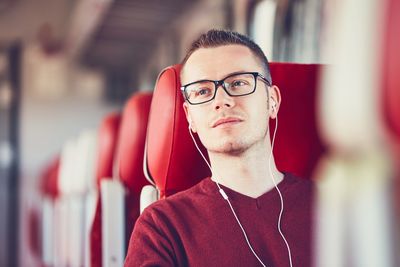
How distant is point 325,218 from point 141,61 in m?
5.60

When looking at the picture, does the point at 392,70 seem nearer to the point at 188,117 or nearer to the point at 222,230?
the point at 222,230

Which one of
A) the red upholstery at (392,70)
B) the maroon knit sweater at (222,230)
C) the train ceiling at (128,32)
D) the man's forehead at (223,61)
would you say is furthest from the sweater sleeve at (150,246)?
the train ceiling at (128,32)

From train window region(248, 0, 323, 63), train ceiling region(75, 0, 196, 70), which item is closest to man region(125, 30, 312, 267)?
train window region(248, 0, 323, 63)

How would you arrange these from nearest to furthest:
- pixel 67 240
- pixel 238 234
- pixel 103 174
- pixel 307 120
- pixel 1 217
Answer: pixel 238 234 → pixel 307 120 → pixel 103 174 → pixel 67 240 → pixel 1 217

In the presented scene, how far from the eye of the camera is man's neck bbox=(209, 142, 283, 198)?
0.98 meters

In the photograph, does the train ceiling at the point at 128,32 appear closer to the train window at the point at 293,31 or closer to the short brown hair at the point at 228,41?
the train window at the point at 293,31

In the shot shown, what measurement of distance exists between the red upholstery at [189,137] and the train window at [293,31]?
138cm

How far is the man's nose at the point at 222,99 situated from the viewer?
97 cm

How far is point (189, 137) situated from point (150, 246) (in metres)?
0.24

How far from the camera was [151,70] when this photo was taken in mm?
5875

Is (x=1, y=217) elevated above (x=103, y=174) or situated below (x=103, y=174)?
below

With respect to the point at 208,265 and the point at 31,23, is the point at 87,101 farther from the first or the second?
the point at 208,265

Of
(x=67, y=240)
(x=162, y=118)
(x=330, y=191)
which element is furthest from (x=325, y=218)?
(x=67, y=240)

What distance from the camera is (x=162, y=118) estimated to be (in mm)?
1178
